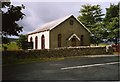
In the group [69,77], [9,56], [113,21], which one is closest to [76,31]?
[113,21]

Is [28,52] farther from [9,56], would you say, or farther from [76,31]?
[76,31]

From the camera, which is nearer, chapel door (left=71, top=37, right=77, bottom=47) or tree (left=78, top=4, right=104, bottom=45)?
chapel door (left=71, top=37, right=77, bottom=47)

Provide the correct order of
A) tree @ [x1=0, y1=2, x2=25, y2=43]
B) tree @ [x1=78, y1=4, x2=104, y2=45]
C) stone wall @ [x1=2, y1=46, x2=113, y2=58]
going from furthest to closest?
tree @ [x1=78, y1=4, x2=104, y2=45] < stone wall @ [x1=2, y1=46, x2=113, y2=58] < tree @ [x1=0, y1=2, x2=25, y2=43]

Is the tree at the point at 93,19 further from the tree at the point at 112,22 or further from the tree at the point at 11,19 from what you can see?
the tree at the point at 11,19

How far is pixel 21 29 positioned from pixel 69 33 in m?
13.1

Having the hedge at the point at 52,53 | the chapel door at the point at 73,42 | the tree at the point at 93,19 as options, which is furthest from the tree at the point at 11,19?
the tree at the point at 93,19

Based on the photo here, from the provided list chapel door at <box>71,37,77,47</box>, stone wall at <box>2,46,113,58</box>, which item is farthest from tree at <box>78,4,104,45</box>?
stone wall at <box>2,46,113,58</box>

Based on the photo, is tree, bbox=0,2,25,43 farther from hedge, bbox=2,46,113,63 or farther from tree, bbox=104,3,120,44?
tree, bbox=104,3,120,44

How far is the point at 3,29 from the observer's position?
54.6ft

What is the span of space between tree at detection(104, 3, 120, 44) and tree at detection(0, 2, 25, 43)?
647 inches

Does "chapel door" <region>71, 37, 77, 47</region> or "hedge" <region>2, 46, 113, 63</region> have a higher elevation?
"chapel door" <region>71, 37, 77, 47</region>

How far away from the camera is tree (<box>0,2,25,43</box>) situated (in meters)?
16.7

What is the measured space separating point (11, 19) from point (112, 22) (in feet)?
59.0

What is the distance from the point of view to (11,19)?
17.0m
